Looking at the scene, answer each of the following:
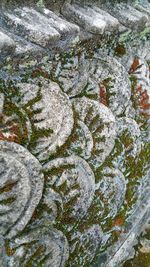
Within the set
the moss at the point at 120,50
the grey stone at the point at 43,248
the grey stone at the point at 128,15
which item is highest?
the grey stone at the point at 128,15

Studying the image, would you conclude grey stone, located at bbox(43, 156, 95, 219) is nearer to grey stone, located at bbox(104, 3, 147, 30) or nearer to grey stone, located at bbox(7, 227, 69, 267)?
grey stone, located at bbox(7, 227, 69, 267)

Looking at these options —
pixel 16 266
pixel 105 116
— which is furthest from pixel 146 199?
pixel 16 266

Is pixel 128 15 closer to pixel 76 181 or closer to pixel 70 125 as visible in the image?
pixel 70 125

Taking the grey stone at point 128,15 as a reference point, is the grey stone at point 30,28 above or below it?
below

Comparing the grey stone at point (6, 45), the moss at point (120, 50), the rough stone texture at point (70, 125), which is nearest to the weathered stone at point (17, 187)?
the rough stone texture at point (70, 125)

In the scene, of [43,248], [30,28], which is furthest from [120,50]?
[43,248]

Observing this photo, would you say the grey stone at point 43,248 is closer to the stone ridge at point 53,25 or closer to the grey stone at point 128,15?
the stone ridge at point 53,25

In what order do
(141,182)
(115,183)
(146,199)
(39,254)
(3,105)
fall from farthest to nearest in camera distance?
(146,199) < (141,182) < (115,183) < (39,254) < (3,105)

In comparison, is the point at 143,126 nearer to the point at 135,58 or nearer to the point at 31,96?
the point at 135,58
